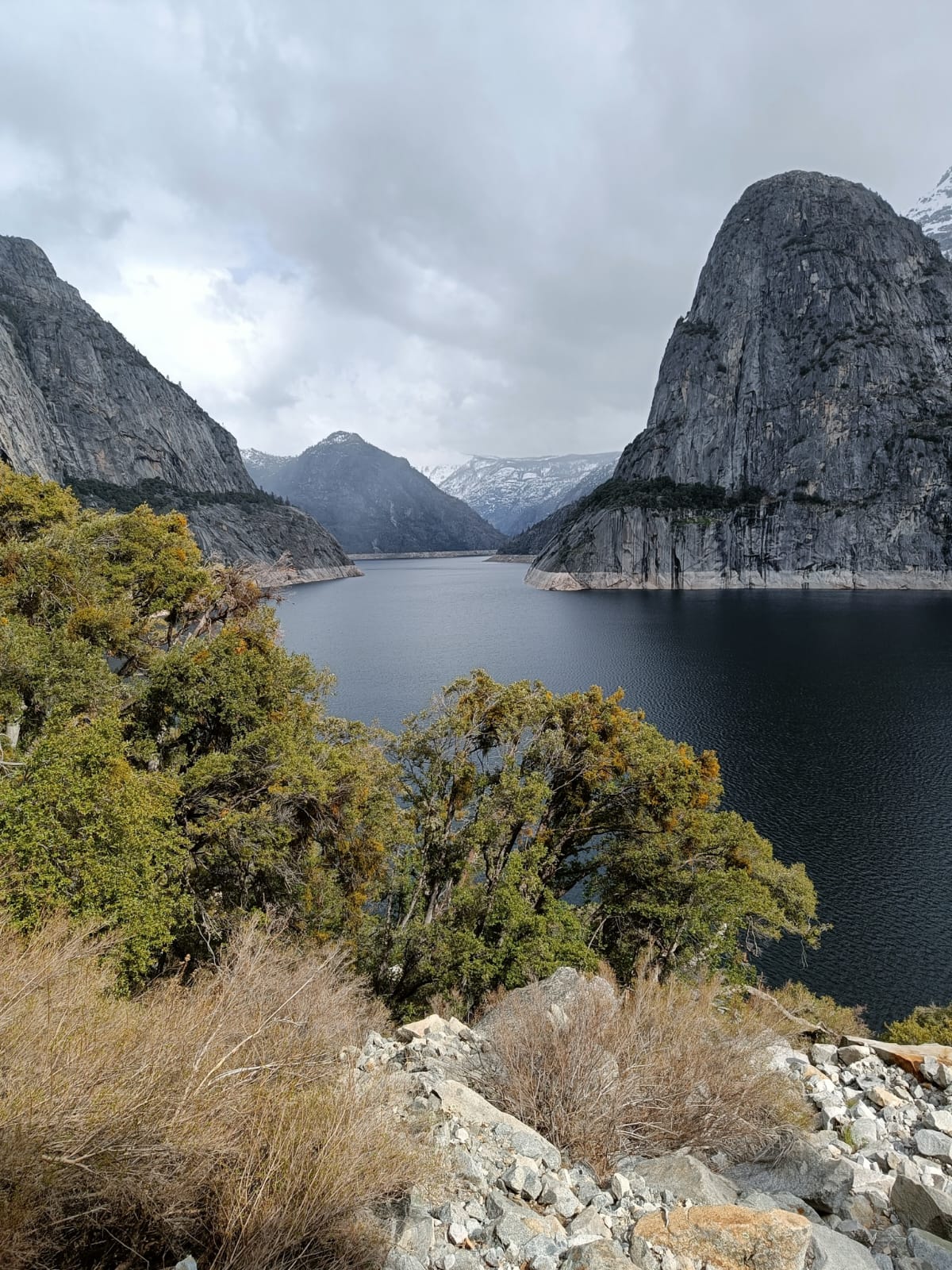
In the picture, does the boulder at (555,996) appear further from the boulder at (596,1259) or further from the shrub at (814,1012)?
the shrub at (814,1012)

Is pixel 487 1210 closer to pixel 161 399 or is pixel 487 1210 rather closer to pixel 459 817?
pixel 459 817

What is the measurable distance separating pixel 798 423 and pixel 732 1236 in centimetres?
16368

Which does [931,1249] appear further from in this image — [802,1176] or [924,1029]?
[924,1029]

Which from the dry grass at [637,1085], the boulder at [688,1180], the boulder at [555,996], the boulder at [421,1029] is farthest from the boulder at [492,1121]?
the boulder at [421,1029]

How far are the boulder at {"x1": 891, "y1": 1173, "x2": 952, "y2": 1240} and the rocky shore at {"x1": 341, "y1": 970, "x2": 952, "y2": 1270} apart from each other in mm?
12

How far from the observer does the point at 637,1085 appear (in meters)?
7.09

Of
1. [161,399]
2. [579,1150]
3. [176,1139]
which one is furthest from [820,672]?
[161,399]

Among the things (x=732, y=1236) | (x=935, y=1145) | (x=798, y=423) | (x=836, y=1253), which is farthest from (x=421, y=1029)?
(x=798, y=423)

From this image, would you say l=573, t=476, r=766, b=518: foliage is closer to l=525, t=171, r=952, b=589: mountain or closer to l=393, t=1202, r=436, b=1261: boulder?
l=525, t=171, r=952, b=589: mountain

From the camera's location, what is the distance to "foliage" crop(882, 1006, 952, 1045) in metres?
13.2

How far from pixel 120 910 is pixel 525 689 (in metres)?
12.2

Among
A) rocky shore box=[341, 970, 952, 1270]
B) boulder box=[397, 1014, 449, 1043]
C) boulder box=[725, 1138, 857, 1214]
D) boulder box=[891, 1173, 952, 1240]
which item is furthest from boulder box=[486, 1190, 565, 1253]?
boulder box=[397, 1014, 449, 1043]

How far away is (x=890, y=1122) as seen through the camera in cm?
739

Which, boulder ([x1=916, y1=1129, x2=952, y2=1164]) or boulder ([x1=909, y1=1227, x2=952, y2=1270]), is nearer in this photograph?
boulder ([x1=909, y1=1227, x2=952, y2=1270])
